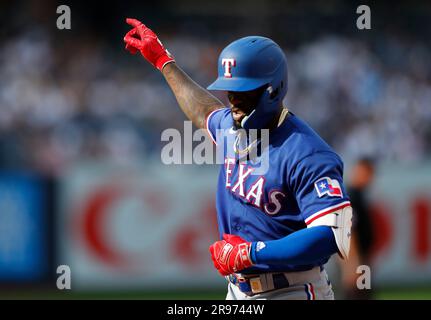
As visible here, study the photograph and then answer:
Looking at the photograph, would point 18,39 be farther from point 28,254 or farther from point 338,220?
point 338,220

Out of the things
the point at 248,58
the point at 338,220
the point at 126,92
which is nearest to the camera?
the point at 338,220

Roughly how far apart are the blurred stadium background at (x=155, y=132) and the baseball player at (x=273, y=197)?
577 cm

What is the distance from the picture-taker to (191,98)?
558 centimetres

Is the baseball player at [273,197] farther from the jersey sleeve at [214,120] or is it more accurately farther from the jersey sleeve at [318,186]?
the jersey sleeve at [214,120]

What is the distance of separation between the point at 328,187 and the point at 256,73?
2.56 ft

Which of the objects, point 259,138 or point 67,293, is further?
point 67,293

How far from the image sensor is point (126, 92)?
48.3ft

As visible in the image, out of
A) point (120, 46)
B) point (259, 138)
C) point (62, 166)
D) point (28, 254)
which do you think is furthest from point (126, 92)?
point (259, 138)

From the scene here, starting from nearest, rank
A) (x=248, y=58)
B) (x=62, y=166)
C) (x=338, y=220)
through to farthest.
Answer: (x=338, y=220), (x=248, y=58), (x=62, y=166)

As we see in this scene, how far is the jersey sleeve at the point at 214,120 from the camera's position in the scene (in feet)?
17.3

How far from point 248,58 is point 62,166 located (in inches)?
320

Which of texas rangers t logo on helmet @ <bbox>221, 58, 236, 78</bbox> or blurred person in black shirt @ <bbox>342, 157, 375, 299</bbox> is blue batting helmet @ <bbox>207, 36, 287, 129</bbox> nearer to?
texas rangers t logo on helmet @ <bbox>221, 58, 236, 78</bbox>

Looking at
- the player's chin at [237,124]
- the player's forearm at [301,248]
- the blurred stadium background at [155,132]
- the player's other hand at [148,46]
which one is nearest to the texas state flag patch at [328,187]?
the player's forearm at [301,248]

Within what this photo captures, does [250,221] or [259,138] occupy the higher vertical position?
[259,138]
